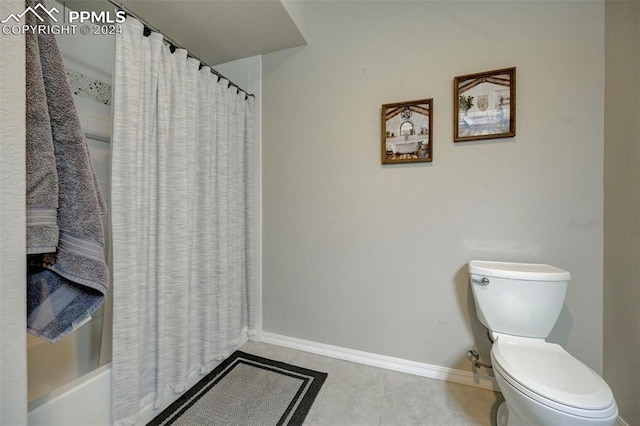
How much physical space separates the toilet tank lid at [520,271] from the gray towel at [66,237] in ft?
5.14

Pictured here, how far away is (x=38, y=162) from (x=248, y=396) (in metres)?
1.35

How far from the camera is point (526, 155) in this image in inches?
52.7

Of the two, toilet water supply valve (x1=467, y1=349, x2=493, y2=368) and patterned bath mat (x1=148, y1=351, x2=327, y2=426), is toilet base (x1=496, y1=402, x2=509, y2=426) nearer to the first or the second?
toilet water supply valve (x1=467, y1=349, x2=493, y2=368)

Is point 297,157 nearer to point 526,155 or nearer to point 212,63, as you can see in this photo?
point 212,63

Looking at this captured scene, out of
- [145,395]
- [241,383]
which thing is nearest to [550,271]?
[241,383]

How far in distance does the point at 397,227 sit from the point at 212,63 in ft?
6.37

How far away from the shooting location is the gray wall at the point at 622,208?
1068mm

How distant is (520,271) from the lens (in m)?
1.19

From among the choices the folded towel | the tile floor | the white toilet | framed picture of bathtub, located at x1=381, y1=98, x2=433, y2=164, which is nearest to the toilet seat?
the white toilet

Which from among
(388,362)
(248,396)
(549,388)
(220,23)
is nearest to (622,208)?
(549,388)

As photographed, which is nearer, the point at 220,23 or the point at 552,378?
the point at 552,378

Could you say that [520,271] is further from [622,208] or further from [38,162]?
[38,162]

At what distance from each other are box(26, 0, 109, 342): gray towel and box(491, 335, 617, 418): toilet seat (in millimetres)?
1478

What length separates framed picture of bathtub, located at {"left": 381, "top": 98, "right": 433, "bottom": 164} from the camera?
4.91 ft
